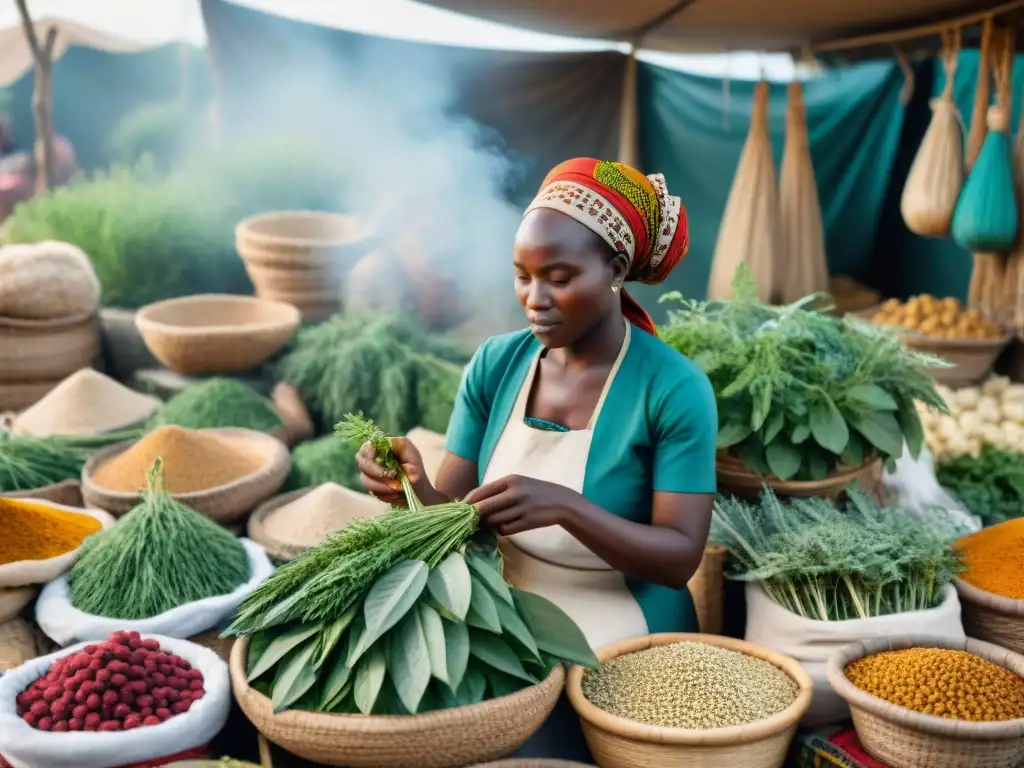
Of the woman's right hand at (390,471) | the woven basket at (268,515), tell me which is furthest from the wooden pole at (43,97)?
the woman's right hand at (390,471)

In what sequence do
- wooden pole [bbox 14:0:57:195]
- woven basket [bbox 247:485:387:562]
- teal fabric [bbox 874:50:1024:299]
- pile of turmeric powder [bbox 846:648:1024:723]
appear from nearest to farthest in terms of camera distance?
pile of turmeric powder [bbox 846:648:1024:723] < woven basket [bbox 247:485:387:562] < teal fabric [bbox 874:50:1024:299] < wooden pole [bbox 14:0:57:195]

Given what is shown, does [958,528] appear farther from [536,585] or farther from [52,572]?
[52,572]

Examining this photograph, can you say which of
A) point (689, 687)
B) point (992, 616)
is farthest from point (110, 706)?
point (992, 616)

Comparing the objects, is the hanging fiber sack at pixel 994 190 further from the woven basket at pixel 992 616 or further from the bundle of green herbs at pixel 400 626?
the bundle of green herbs at pixel 400 626

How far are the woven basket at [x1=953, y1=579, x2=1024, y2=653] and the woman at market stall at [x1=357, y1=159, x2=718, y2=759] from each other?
0.65 metres

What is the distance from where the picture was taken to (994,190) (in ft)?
12.6

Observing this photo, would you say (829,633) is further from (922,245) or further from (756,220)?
(922,245)

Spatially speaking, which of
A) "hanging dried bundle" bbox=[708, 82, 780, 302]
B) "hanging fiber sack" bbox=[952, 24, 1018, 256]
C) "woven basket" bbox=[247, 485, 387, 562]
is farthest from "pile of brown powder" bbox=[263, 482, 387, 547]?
"hanging fiber sack" bbox=[952, 24, 1018, 256]

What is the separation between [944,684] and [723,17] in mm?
3270

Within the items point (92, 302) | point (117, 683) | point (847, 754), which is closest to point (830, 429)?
point (847, 754)

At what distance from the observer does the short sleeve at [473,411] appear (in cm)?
196

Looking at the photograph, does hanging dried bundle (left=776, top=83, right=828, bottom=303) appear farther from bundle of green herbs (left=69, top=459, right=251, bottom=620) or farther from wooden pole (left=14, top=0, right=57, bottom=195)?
wooden pole (left=14, top=0, right=57, bottom=195)

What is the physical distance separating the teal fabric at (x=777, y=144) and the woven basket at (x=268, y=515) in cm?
278

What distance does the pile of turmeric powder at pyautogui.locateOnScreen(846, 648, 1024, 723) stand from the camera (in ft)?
5.13
